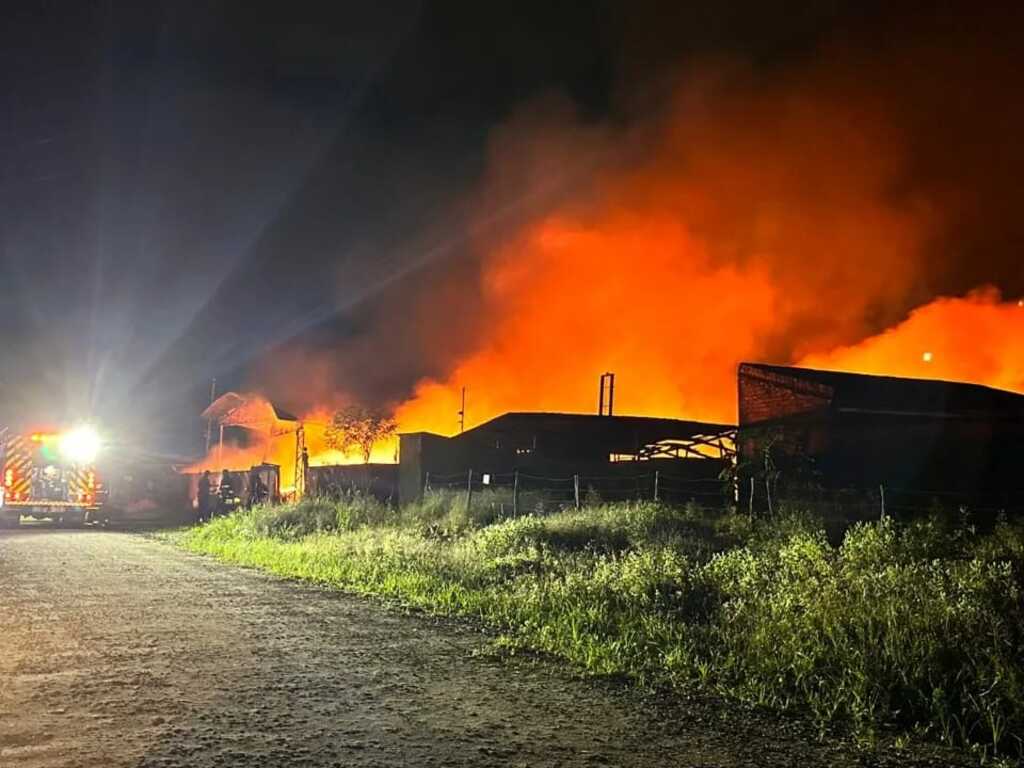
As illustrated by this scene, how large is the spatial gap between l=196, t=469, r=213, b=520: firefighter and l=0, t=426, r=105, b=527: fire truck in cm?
313

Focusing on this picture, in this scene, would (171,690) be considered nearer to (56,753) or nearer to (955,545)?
(56,753)

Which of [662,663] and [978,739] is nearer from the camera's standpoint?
[978,739]

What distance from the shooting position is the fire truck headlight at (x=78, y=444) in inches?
915

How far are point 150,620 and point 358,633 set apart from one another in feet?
6.35

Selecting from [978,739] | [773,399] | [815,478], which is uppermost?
[773,399]

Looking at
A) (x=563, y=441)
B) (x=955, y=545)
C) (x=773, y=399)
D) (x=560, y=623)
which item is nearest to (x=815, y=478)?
(x=773, y=399)

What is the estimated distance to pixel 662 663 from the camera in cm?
585

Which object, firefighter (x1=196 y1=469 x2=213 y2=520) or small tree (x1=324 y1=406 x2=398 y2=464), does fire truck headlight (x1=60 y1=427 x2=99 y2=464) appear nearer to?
firefighter (x1=196 y1=469 x2=213 y2=520)

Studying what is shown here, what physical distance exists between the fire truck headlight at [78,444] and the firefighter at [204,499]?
3757mm

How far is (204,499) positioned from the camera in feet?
87.2

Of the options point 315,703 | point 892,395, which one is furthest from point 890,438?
point 315,703

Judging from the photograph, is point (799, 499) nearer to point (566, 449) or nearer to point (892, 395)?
point (892, 395)

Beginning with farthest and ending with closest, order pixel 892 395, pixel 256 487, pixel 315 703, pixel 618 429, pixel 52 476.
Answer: pixel 618 429 < pixel 256 487 < pixel 892 395 < pixel 52 476 < pixel 315 703

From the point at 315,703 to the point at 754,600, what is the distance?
4103 mm
